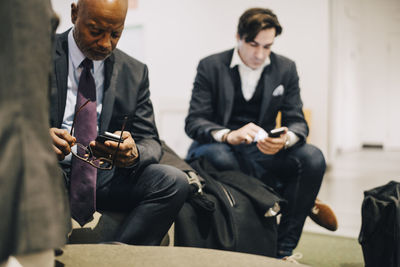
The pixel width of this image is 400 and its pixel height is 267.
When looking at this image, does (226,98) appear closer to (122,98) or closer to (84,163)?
(122,98)

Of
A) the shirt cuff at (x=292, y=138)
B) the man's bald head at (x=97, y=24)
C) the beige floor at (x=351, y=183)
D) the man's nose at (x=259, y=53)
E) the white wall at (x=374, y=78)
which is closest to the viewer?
the man's bald head at (x=97, y=24)

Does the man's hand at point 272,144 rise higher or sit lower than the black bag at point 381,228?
higher

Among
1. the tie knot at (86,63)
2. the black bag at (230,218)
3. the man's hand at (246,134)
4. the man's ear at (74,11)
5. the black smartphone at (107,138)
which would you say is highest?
the man's ear at (74,11)

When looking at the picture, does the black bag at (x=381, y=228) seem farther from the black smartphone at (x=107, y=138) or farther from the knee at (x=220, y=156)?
the black smartphone at (x=107, y=138)

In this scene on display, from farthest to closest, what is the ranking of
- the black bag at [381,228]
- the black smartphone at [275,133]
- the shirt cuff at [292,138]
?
the shirt cuff at [292,138] < the black smartphone at [275,133] < the black bag at [381,228]

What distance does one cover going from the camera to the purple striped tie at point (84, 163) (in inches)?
53.8

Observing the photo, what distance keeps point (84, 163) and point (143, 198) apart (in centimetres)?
25

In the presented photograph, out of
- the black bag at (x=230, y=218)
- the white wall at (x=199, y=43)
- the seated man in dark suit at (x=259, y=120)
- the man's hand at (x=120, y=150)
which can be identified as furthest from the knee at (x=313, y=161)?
the white wall at (x=199, y=43)

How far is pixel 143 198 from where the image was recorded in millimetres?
1459

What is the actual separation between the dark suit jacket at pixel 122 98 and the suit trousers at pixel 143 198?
0.08 metres

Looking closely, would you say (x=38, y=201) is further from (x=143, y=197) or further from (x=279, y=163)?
(x=279, y=163)

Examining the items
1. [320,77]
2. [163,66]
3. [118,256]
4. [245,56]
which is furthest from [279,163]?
[163,66]

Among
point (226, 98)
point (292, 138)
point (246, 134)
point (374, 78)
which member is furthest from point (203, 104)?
point (374, 78)

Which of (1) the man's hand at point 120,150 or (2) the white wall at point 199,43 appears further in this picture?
(2) the white wall at point 199,43
